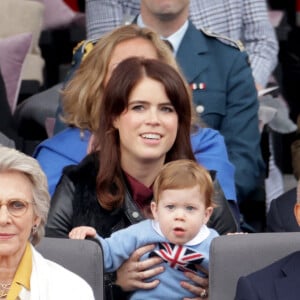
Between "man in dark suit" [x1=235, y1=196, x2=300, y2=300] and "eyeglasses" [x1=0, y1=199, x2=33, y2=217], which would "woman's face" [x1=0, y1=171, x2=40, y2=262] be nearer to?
"eyeglasses" [x1=0, y1=199, x2=33, y2=217]

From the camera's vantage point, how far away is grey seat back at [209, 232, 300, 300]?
4707 mm

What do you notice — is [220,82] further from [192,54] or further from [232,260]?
[232,260]

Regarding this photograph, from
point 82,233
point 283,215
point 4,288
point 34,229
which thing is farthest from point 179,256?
point 283,215

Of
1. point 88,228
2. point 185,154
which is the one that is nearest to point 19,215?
point 88,228

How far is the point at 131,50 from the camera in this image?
572 cm

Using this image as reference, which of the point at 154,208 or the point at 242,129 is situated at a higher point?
the point at 154,208

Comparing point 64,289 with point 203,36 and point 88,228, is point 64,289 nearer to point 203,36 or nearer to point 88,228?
point 88,228

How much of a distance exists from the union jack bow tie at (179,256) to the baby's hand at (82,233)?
23cm

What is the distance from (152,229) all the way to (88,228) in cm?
22

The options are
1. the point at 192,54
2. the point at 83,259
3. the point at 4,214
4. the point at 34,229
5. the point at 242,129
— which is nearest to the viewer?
the point at 4,214

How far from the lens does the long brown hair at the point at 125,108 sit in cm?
520

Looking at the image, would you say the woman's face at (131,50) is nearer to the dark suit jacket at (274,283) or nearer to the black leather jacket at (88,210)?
the black leather jacket at (88,210)

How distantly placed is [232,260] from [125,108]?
831 millimetres

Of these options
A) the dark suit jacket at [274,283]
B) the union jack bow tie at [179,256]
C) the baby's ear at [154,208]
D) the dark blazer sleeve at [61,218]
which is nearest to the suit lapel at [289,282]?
the dark suit jacket at [274,283]
